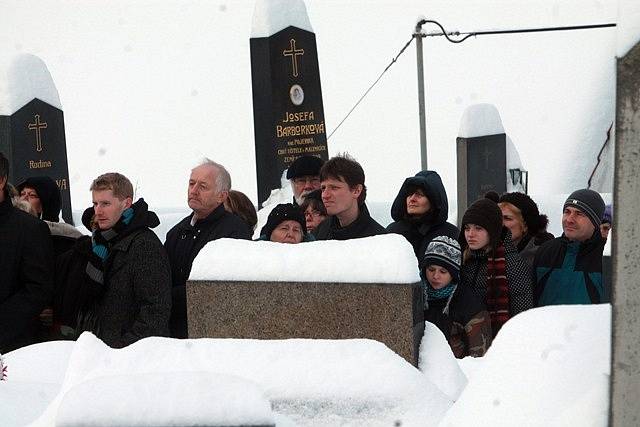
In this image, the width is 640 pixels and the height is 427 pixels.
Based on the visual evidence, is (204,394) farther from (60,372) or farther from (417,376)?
(60,372)

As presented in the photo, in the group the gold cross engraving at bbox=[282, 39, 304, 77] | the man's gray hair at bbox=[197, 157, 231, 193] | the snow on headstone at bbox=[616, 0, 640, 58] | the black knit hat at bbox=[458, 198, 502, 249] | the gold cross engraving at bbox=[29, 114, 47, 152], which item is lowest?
the black knit hat at bbox=[458, 198, 502, 249]

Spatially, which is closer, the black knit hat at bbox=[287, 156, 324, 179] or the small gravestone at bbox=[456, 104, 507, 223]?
the black knit hat at bbox=[287, 156, 324, 179]

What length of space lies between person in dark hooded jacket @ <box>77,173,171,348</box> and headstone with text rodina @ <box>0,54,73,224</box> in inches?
349

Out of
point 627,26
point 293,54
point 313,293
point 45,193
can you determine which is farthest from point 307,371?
point 293,54

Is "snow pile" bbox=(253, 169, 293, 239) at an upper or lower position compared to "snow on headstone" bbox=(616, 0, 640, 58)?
lower

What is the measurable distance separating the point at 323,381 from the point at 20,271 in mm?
2121

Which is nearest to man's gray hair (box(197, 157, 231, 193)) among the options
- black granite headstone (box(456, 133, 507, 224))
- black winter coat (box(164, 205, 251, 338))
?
black winter coat (box(164, 205, 251, 338))

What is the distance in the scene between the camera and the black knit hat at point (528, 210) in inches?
227

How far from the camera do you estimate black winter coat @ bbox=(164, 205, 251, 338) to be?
4.77 meters

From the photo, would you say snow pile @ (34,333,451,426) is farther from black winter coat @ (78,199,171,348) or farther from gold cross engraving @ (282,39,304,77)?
gold cross engraving @ (282,39,304,77)

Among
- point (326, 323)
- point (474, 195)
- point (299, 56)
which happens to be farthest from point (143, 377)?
point (474, 195)

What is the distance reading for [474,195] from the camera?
47.2 feet

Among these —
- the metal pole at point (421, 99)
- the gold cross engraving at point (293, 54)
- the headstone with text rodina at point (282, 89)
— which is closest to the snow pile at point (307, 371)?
the headstone with text rodina at point (282, 89)

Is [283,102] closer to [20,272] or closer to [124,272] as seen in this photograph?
[20,272]
